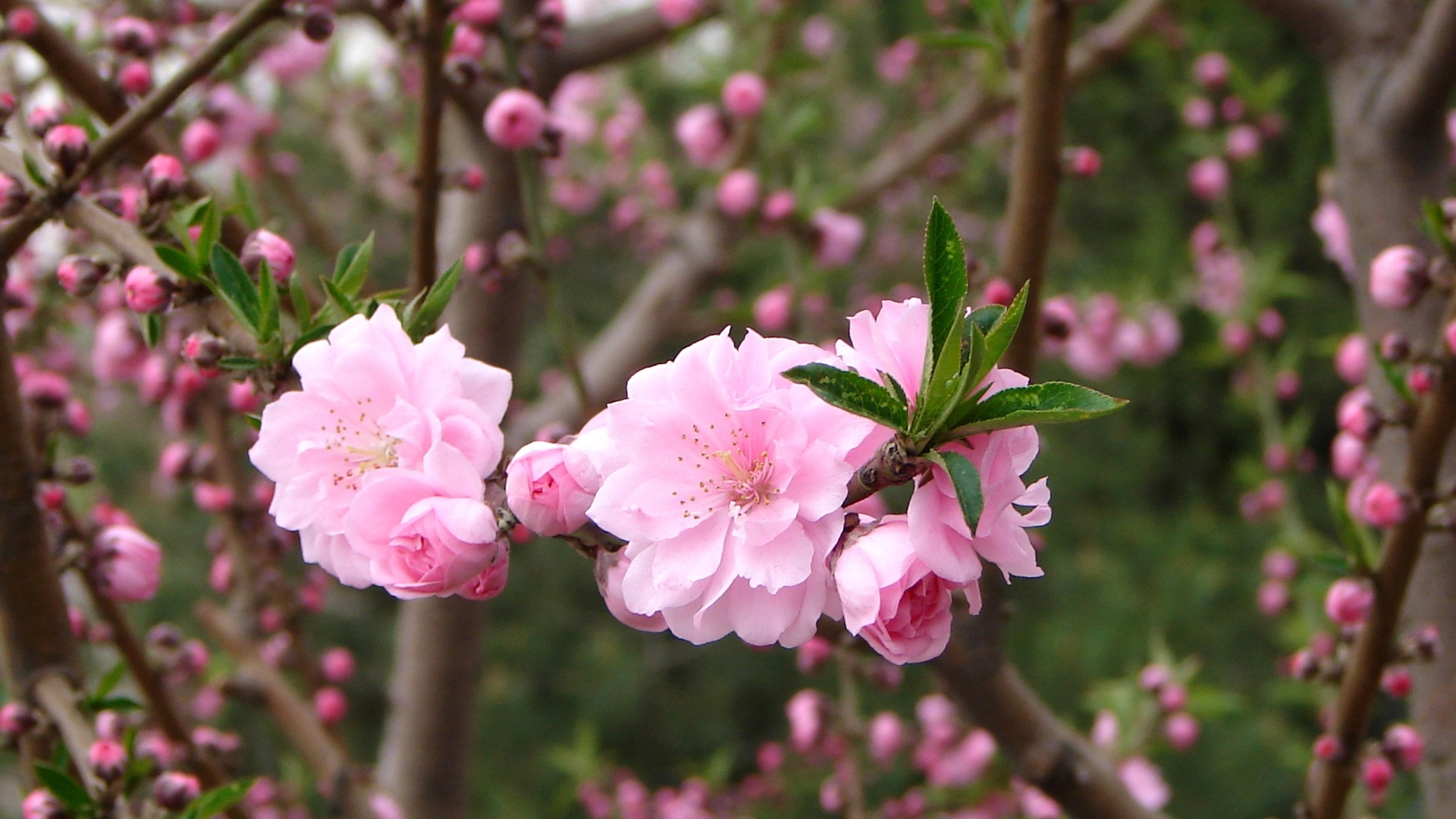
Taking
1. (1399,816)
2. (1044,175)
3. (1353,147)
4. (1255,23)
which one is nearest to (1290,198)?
(1255,23)

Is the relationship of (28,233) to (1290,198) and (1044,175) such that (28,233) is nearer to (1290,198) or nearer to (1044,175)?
(1044,175)

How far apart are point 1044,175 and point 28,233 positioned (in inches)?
36.8

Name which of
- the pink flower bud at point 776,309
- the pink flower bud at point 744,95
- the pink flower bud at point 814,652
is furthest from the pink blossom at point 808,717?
the pink flower bud at point 744,95

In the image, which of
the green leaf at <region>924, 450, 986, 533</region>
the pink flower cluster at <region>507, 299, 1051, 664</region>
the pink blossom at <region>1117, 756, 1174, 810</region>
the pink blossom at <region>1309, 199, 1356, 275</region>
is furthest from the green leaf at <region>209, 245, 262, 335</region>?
the pink blossom at <region>1117, 756, 1174, 810</region>

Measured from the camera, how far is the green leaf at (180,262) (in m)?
0.78

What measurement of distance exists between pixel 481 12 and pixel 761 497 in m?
0.84

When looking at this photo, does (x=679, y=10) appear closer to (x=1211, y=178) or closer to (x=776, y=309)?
(x=776, y=309)

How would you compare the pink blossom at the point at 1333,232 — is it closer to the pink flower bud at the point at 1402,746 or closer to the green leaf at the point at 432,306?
the pink flower bud at the point at 1402,746

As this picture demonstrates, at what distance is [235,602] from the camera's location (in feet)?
5.57

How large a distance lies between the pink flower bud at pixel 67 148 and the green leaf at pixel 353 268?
0.76ft

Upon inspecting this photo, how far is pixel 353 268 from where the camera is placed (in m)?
0.80

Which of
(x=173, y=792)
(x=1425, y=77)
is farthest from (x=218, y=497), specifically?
(x=1425, y=77)

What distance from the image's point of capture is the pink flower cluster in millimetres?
575

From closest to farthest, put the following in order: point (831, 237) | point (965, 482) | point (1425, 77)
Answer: point (965, 482) < point (1425, 77) < point (831, 237)
